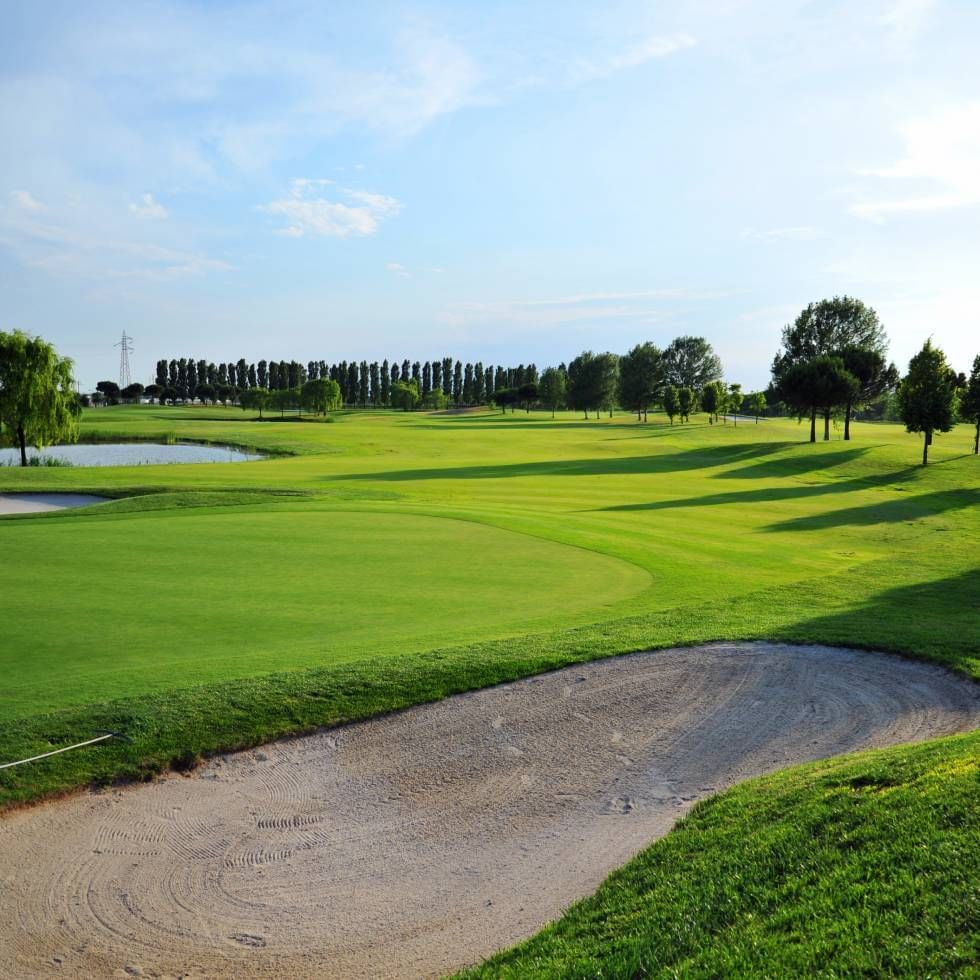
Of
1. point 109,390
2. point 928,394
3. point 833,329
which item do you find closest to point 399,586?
point 928,394

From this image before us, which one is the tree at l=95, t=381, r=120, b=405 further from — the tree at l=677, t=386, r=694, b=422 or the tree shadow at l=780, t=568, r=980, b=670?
the tree shadow at l=780, t=568, r=980, b=670

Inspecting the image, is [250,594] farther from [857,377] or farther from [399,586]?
[857,377]

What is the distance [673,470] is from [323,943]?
1977 inches

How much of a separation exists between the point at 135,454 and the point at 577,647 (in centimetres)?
6146

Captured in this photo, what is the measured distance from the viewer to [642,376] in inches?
4845

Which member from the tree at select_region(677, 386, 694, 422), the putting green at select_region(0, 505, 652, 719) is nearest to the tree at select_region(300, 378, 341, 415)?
the tree at select_region(677, 386, 694, 422)

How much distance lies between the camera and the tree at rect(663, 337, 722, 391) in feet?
471

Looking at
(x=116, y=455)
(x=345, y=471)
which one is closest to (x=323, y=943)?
(x=345, y=471)

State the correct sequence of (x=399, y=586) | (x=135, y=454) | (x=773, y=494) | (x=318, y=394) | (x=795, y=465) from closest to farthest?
(x=399, y=586), (x=773, y=494), (x=795, y=465), (x=135, y=454), (x=318, y=394)

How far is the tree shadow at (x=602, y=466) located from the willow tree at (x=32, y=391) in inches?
811

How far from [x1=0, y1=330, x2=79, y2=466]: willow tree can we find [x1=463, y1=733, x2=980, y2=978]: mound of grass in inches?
2073

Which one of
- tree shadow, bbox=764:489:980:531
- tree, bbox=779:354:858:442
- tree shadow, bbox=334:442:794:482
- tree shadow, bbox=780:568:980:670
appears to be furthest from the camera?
tree, bbox=779:354:858:442

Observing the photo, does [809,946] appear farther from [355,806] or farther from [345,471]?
[345,471]

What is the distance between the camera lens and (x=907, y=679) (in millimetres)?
11664
